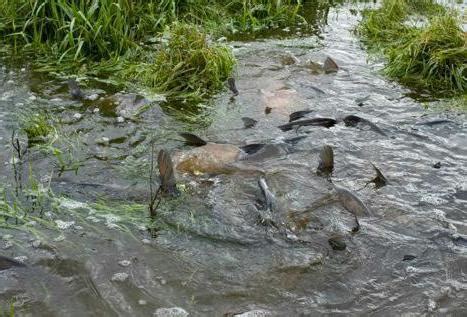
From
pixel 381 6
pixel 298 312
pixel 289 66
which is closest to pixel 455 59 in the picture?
pixel 289 66

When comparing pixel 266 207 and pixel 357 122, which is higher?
pixel 357 122

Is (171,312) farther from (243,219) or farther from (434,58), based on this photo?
(434,58)

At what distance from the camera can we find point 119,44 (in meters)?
7.56

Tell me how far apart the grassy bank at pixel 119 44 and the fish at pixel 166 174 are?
7.14ft

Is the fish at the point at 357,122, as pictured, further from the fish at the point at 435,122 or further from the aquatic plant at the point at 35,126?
the aquatic plant at the point at 35,126

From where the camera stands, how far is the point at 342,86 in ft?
23.3

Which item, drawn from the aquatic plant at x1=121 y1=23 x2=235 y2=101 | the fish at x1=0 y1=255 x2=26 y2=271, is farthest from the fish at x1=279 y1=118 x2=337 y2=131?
the fish at x1=0 y1=255 x2=26 y2=271

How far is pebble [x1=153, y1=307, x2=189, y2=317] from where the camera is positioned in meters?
3.48

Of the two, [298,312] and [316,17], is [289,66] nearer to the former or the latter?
[316,17]

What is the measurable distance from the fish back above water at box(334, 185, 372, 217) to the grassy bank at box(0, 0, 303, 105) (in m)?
2.65

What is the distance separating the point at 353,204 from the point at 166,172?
61.6 inches

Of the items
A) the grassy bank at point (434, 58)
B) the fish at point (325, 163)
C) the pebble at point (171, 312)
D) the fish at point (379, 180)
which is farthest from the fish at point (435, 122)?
the pebble at point (171, 312)

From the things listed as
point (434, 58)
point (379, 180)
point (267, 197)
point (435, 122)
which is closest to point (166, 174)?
point (267, 197)

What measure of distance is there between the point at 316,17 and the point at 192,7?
2.21 meters
